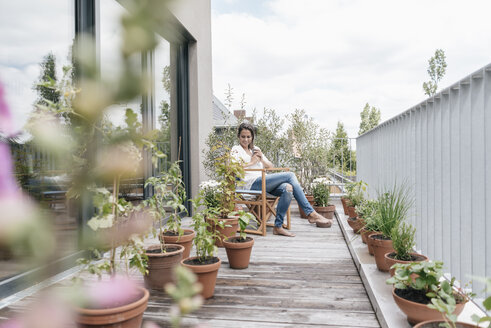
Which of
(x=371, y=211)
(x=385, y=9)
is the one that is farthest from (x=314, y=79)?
(x=385, y=9)

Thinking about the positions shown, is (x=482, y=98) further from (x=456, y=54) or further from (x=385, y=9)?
(x=456, y=54)

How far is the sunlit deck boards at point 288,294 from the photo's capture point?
1784mm

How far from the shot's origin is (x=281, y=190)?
12.7ft

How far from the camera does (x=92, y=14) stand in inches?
103

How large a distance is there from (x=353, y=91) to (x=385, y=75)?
3602mm

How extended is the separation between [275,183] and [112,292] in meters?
3.67

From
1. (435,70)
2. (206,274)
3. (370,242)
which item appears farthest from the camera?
(435,70)

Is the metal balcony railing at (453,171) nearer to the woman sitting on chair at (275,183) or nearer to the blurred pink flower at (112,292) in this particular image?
the woman sitting on chair at (275,183)

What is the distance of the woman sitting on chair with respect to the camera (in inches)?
147

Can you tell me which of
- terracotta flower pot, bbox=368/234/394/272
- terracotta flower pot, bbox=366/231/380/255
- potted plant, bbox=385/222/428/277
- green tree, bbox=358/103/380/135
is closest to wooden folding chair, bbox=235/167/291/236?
terracotta flower pot, bbox=366/231/380/255

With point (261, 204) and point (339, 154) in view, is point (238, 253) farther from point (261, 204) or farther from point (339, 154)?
point (339, 154)

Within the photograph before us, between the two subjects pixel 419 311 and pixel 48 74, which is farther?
pixel 48 74

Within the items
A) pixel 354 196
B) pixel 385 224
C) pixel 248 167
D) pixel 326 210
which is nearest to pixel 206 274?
pixel 385 224

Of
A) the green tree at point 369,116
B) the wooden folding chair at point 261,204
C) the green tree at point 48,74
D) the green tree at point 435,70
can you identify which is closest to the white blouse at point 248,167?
the wooden folding chair at point 261,204
